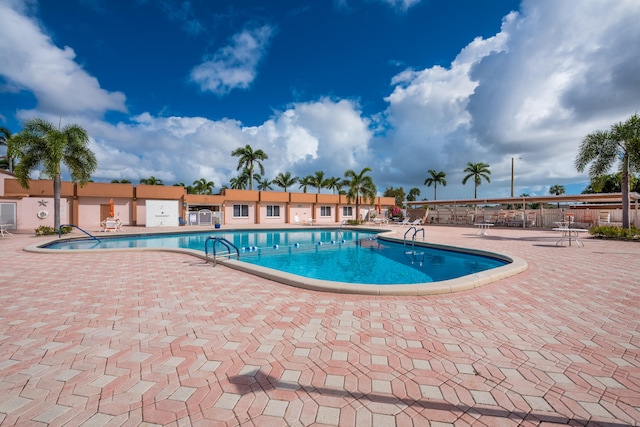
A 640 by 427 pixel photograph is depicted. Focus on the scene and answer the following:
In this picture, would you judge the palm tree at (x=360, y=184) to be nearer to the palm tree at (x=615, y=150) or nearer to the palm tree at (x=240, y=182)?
the palm tree at (x=615, y=150)

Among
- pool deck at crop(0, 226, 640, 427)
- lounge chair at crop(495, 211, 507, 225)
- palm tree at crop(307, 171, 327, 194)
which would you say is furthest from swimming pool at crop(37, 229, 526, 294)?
palm tree at crop(307, 171, 327, 194)

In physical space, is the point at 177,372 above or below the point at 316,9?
below

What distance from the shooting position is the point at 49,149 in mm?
14508

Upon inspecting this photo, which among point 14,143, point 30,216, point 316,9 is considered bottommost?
point 30,216

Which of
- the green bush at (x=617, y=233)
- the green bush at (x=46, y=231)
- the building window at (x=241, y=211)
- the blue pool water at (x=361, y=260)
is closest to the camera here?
the blue pool water at (x=361, y=260)

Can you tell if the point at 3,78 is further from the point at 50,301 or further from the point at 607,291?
the point at 607,291

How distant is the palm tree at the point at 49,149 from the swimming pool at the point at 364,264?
470cm

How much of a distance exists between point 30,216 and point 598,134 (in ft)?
120

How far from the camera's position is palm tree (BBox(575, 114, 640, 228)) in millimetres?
13297

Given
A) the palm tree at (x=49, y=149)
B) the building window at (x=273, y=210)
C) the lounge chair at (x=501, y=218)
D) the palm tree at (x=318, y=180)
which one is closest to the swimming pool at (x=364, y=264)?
the palm tree at (x=49, y=149)

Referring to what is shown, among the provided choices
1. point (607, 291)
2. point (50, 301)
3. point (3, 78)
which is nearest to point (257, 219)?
point (3, 78)

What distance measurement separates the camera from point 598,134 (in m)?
14.2

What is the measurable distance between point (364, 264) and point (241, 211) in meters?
19.8

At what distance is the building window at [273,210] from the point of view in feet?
94.1
